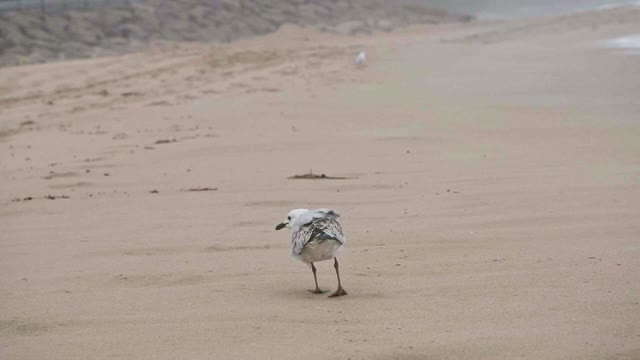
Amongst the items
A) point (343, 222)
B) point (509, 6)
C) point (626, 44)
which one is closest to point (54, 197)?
point (343, 222)

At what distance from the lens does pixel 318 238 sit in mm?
4270

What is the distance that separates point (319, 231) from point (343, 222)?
1.60 m

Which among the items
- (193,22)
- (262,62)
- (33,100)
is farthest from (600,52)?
(193,22)

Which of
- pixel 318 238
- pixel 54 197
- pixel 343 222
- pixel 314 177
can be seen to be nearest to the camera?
pixel 318 238

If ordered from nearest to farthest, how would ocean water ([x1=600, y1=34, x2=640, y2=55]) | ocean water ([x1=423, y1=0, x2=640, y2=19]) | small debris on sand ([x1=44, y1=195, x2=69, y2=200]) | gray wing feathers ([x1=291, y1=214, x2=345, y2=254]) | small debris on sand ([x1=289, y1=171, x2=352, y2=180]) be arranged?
gray wing feathers ([x1=291, y1=214, x2=345, y2=254])
small debris on sand ([x1=44, y1=195, x2=69, y2=200])
small debris on sand ([x1=289, y1=171, x2=352, y2=180])
ocean water ([x1=600, y1=34, x2=640, y2=55])
ocean water ([x1=423, y1=0, x2=640, y2=19])

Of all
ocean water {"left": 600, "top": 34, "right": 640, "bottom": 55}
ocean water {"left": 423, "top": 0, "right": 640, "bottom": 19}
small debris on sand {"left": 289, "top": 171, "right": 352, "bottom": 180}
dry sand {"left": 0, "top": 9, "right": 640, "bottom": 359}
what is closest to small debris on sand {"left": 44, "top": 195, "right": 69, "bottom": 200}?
dry sand {"left": 0, "top": 9, "right": 640, "bottom": 359}

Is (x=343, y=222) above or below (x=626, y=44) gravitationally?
below

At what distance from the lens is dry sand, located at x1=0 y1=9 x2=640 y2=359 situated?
3857 mm

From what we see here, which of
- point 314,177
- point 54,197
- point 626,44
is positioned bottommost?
point 314,177

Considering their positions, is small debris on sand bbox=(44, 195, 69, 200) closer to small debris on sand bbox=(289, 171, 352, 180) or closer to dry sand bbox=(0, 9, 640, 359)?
dry sand bbox=(0, 9, 640, 359)

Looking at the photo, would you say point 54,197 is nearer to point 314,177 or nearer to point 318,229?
point 314,177

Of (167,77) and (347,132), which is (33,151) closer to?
(347,132)

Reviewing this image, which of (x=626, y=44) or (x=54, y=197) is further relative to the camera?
(x=626, y=44)

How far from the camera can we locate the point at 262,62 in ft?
61.1
